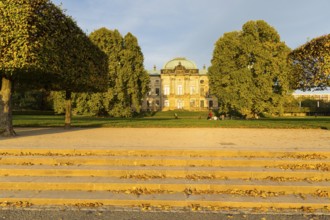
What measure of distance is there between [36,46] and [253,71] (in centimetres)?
3092

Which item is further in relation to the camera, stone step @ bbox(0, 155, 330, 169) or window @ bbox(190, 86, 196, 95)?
window @ bbox(190, 86, 196, 95)

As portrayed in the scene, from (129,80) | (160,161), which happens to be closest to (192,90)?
(129,80)

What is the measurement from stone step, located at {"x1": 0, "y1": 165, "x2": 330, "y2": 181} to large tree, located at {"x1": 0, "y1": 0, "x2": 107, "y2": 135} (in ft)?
21.6

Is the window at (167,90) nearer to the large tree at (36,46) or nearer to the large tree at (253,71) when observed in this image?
the large tree at (253,71)

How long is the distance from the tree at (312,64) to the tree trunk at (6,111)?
2136 centimetres

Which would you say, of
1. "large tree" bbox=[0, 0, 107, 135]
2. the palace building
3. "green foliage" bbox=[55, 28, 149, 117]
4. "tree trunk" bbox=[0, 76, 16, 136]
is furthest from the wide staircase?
the palace building

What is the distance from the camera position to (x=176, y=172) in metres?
6.95

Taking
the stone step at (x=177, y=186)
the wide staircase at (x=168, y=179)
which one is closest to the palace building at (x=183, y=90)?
the wide staircase at (x=168, y=179)

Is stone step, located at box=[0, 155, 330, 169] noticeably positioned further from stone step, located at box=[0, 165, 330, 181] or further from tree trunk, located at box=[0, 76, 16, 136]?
tree trunk, located at box=[0, 76, 16, 136]

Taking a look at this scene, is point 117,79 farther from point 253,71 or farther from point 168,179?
point 168,179

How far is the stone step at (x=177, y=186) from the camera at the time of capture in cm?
618

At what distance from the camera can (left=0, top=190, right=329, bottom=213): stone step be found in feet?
18.1

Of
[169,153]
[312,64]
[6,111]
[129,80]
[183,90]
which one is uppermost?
[183,90]

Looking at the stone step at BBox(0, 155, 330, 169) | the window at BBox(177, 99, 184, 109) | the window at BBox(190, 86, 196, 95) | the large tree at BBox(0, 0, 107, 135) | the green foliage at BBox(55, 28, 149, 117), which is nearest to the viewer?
the stone step at BBox(0, 155, 330, 169)
